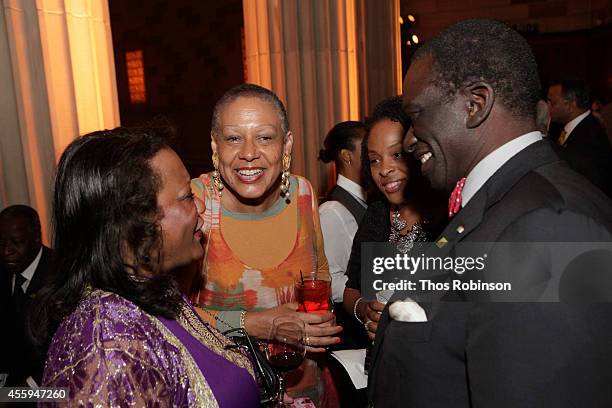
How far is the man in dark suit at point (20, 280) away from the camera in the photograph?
7.91 ft

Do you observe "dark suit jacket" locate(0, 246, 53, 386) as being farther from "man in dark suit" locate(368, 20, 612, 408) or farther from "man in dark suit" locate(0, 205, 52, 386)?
"man in dark suit" locate(368, 20, 612, 408)

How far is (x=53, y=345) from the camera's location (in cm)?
110

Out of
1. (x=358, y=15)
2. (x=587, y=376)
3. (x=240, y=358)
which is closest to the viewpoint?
(x=587, y=376)

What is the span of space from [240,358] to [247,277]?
497 mm

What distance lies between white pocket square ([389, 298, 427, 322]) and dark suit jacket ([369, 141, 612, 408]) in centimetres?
2

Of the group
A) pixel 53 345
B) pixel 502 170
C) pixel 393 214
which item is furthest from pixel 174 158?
pixel 393 214

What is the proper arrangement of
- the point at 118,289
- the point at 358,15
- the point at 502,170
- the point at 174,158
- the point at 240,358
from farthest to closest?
the point at 358,15 → the point at 240,358 → the point at 174,158 → the point at 118,289 → the point at 502,170

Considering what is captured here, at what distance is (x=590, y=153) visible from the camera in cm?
470

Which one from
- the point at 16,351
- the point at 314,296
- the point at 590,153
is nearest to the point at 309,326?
the point at 314,296

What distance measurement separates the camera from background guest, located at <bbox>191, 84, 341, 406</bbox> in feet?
6.17

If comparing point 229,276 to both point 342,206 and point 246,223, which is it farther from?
point 342,206

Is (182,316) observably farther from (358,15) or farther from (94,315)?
(358,15)

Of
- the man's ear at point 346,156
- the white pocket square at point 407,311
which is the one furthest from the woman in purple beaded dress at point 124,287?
the man's ear at point 346,156

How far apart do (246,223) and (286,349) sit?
650 mm
